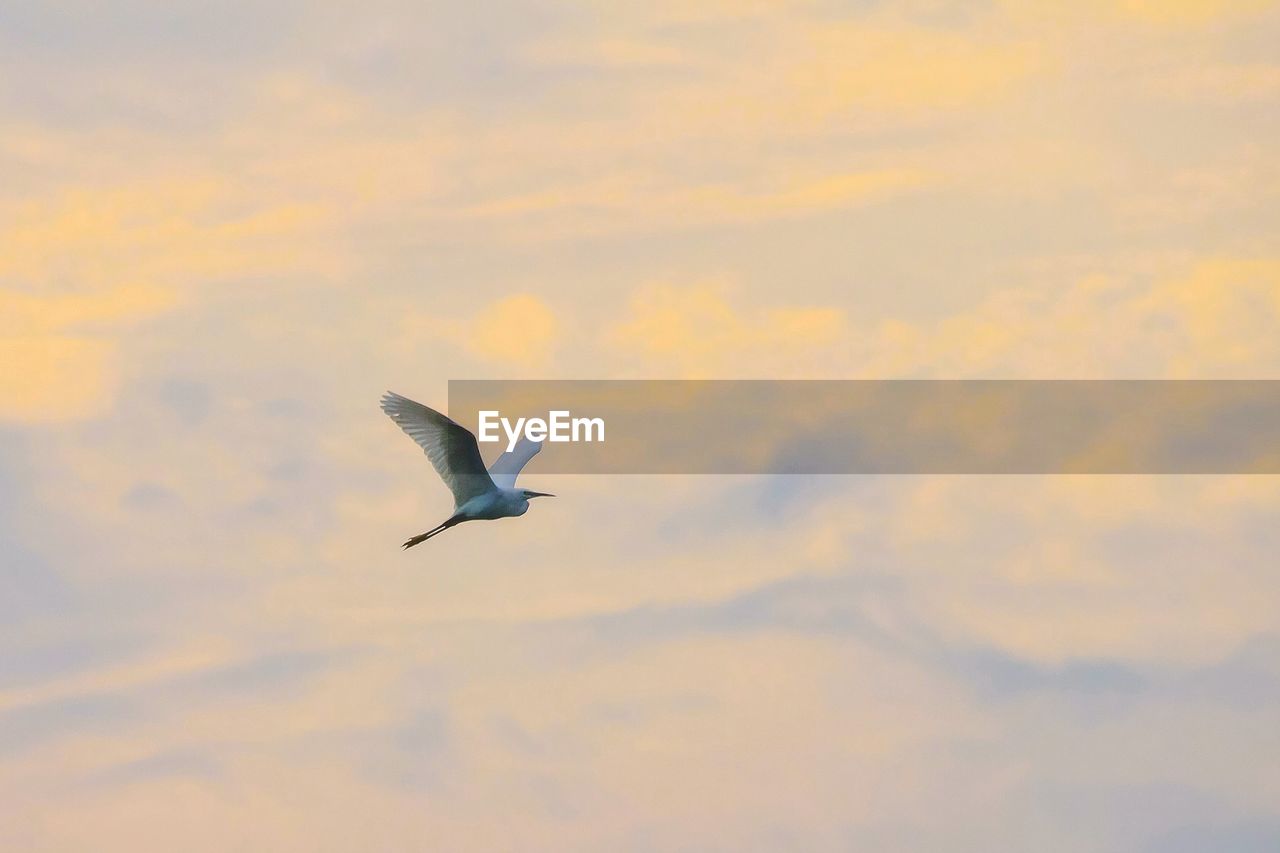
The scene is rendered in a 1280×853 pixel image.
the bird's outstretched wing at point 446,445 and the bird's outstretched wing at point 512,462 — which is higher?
the bird's outstretched wing at point 512,462

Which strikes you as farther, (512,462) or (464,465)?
(512,462)

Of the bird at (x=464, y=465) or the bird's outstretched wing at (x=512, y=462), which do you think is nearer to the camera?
the bird at (x=464, y=465)

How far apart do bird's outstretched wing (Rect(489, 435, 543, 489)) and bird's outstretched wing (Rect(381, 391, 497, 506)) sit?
3666 mm

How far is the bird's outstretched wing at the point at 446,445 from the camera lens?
309 ft

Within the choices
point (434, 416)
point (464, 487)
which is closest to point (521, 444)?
point (464, 487)

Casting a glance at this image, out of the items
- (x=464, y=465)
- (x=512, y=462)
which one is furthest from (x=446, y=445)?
(x=512, y=462)

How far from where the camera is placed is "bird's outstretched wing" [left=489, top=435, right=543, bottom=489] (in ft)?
351

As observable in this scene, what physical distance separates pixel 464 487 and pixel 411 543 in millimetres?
3172

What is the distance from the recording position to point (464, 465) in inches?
3932

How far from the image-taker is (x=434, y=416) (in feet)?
310

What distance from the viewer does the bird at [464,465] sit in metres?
94.8

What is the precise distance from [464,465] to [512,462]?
8979mm

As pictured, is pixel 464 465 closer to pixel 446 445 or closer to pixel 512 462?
pixel 446 445

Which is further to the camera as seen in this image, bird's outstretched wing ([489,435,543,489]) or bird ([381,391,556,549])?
bird's outstretched wing ([489,435,543,489])
